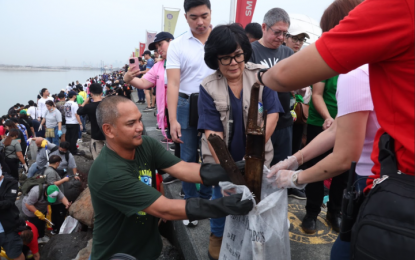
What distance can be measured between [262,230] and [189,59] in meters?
2.01

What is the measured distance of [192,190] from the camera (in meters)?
3.11

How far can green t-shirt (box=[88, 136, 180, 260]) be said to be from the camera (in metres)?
1.82

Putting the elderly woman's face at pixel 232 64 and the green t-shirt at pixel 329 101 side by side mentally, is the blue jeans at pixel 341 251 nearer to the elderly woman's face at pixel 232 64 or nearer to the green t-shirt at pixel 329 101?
the elderly woman's face at pixel 232 64

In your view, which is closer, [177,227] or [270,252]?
[270,252]

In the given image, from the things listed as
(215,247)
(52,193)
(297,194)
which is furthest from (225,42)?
(52,193)

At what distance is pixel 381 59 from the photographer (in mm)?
967

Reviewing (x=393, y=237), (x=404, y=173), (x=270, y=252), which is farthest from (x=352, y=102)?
(x=270, y=252)

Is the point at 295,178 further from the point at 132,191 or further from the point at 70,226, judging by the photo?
the point at 70,226

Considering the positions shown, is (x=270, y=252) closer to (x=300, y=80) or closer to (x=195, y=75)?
(x=300, y=80)

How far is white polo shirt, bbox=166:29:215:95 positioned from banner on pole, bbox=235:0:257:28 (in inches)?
120

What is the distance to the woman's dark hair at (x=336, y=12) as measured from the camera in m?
1.61

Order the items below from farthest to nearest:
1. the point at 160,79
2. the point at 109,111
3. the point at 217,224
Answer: the point at 160,79 < the point at 217,224 < the point at 109,111

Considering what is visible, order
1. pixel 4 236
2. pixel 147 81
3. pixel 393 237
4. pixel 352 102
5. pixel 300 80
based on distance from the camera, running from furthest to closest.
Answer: pixel 4 236 → pixel 147 81 → pixel 352 102 → pixel 300 80 → pixel 393 237

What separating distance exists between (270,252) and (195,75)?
79.6 inches
